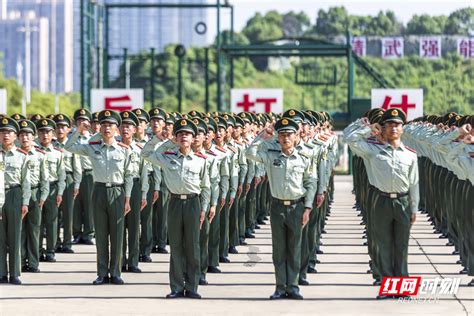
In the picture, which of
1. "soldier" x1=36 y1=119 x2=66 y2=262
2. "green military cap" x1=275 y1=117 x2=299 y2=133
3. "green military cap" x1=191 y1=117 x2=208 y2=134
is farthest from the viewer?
"soldier" x1=36 y1=119 x2=66 y2=262

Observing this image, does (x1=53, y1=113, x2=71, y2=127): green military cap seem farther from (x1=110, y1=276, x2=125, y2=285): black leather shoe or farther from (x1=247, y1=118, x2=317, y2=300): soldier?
(x1=247, y1=118, x2=317, y2=300): soldier

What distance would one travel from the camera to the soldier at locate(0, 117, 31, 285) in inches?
701

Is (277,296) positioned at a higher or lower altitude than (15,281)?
higher

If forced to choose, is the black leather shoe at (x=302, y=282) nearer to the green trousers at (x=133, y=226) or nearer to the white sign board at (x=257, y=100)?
the green trousers at (x=133, y=226)

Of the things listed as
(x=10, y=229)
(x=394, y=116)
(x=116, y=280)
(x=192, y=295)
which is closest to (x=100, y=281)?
(x=116, y=280)

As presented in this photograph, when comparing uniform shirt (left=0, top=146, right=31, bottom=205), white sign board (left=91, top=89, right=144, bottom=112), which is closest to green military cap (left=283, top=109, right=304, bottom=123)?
uniform shirt (left=0, top=146, right=31, bottom=205)

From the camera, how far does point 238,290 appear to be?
1695 centimetres

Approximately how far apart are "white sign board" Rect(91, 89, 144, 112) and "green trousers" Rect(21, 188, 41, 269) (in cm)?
1246

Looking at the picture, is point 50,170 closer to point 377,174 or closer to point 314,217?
point 314,217

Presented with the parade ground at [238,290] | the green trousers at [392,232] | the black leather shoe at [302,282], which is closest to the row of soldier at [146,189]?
the black leather shoe at [302,282]

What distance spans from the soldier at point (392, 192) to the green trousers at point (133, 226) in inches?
156

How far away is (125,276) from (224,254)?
2405mm

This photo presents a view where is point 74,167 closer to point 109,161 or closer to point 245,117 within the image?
point 245,117

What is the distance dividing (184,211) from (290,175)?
1253 millimetres
